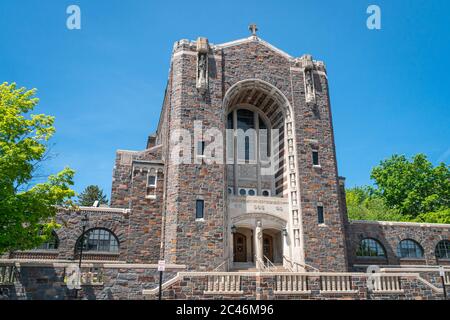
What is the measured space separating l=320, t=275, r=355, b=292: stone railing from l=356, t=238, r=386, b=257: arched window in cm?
1292

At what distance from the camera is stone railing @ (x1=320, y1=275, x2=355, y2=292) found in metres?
17.5

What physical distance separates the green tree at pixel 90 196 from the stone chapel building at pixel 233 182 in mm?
34615

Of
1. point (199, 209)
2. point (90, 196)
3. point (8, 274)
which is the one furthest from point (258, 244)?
point (90, 196)

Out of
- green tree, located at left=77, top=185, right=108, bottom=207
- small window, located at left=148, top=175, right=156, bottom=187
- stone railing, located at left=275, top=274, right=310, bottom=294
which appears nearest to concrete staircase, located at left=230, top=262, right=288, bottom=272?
stone railing, located at left=275, top=274, right=310, bottom=294

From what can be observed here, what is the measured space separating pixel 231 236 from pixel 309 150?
25.6ft

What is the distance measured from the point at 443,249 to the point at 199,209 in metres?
22.8

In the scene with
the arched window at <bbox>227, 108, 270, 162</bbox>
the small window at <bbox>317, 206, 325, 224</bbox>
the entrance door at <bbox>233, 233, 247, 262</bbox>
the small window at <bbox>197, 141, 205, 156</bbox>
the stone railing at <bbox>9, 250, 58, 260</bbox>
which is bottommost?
the stone railing at <bbox>9, 250, 58, 260</bbox>

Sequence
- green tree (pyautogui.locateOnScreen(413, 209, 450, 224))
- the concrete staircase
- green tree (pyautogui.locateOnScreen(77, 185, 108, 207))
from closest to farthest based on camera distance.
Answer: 1. the concrete staircase
2. green tree (pyautogui.locateOnScreen(413, 209, 450, 224))
3. green tree (pyautogui.locateOnScreen(77, 185, 108, 207))

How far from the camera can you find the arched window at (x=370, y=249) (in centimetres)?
2987

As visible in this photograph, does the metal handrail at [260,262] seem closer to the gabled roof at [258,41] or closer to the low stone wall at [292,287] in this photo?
the low stone wall at [292,287]

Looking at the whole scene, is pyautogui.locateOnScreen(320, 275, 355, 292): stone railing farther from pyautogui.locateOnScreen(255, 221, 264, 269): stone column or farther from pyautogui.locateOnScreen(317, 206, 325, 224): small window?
pyautogui.locateOnScreen(317, 206, 325, 224): small window

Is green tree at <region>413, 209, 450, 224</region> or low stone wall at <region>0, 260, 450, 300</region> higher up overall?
green tree at <region>413, 209, 450, 224</region>
